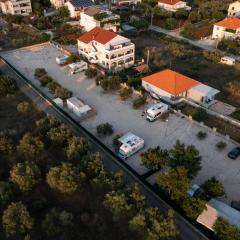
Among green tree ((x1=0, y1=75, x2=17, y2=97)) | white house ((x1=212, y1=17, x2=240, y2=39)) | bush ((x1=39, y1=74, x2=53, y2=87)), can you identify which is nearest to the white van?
white house ((x1=212, y1=17, x2=240, y2=39))

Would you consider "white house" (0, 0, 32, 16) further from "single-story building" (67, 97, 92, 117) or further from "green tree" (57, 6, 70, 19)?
"single-story building" (67, 97, 92, 117)

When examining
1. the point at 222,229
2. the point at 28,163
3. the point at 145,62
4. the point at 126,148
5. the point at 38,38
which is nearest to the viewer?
the point at 222,229

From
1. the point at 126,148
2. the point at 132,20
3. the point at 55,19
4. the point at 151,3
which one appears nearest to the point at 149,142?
the point at 126,148

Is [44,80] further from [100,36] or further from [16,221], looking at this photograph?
[16,221]

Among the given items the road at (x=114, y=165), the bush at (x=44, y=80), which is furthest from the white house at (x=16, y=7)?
the bush at (x=44, y=80)

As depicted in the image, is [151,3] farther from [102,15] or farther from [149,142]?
[149,142]

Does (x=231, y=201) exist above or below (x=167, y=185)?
below

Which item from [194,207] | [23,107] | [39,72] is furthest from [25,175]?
[39,72]
